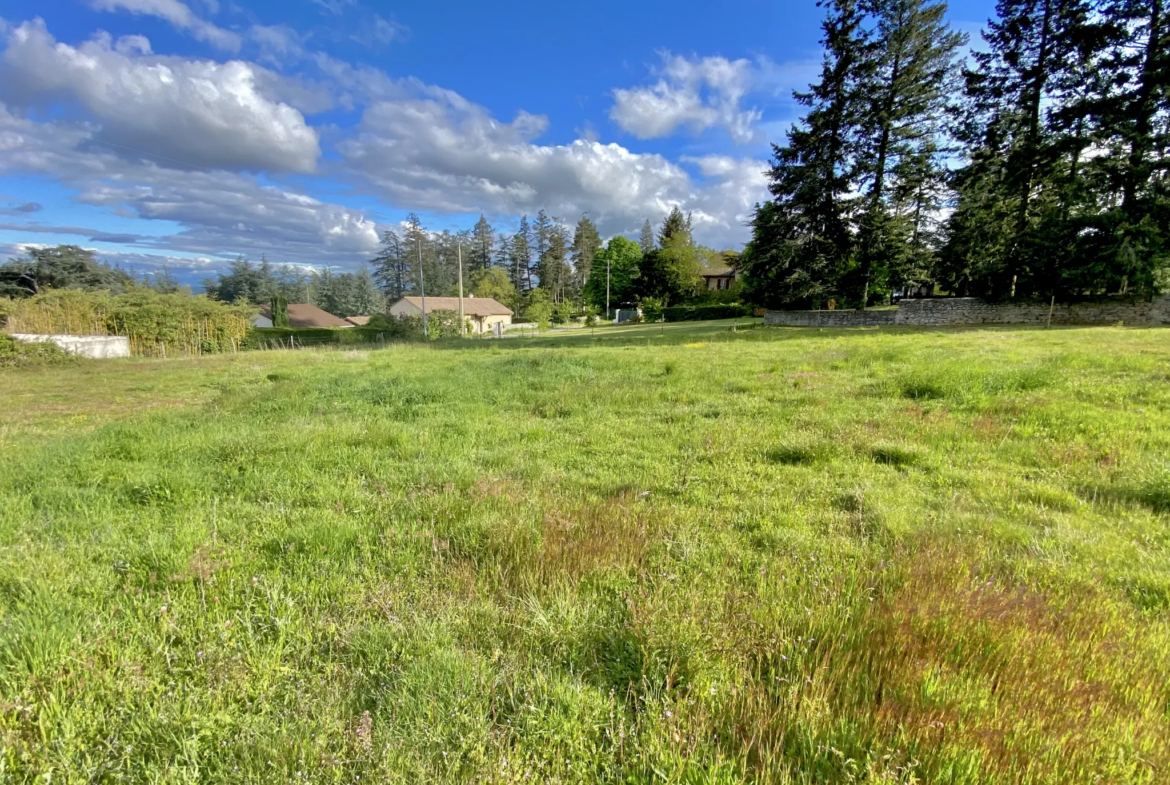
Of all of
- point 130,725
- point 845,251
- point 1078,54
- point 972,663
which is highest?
point 1078,54

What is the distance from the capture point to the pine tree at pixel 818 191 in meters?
23.6

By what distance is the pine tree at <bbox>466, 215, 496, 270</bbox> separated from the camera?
7719 cm

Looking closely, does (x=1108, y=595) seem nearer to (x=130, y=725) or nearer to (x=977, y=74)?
(x=130, y=725)

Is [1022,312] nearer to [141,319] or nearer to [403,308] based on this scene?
[141,319]

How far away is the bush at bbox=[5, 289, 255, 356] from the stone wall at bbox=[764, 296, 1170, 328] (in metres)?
31.0

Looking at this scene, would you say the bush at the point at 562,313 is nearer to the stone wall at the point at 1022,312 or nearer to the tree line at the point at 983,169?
the tree line at the point at 983,169

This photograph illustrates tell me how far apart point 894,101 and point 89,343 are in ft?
126

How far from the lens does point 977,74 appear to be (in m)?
22.8

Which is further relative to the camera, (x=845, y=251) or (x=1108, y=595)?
(x=845, y=251)

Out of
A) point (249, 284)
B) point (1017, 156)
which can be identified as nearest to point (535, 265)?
point (249, 284)

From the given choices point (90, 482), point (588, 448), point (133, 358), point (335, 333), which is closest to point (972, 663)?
point (588, 448)

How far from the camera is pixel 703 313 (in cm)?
4338

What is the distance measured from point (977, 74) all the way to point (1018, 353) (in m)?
20.7

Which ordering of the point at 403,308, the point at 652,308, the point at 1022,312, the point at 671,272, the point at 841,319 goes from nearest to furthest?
the point at 1022,312 → the point at 841,319 → the point at 652,308 → the point at 671,272 → the point at 403,308
